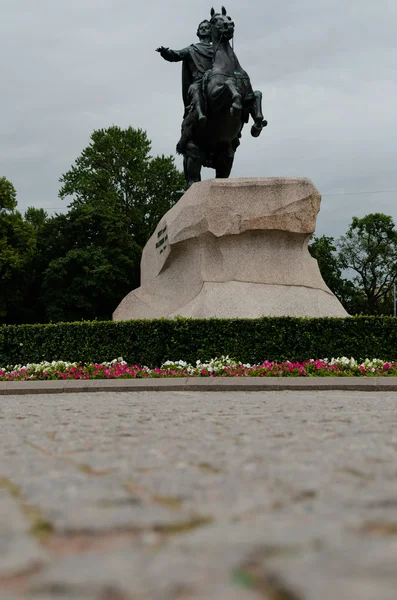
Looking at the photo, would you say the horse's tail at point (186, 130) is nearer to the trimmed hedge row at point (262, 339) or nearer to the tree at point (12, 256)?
the trimmed hedge row at point (262, 339)

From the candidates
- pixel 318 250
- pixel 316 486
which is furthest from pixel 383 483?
pixel 318 250

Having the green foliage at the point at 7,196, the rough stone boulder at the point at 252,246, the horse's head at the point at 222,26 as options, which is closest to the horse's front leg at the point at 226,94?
the horse's head at the point at 222,26

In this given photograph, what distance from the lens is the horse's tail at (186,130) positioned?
59.0 ft

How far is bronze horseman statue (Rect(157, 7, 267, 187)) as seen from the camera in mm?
16578

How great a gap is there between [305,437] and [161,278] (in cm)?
1431

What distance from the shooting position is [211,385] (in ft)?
36.0

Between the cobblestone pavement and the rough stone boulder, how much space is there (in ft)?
37.5

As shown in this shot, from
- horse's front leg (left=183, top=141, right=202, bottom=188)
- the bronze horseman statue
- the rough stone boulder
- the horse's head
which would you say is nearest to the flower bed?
the rough stone boulder

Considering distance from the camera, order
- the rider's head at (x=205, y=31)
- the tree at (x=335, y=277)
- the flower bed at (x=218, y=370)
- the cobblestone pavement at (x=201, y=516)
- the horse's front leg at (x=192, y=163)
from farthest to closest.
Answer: the tree at (x=335, y=277)
the rider's head at (x=205, y=31)
the horse's front leg at (x=192, y=163)
the flower bed at (x=218, y=370)
the cobblestone pavement at (x=201, y=516)

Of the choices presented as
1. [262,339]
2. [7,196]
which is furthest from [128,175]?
[262,339]

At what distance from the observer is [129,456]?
3.52 meters

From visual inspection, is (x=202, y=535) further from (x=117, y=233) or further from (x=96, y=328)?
(x=117, y=233)

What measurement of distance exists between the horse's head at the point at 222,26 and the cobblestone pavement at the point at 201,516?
1387cm

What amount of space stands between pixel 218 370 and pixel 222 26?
861cm
